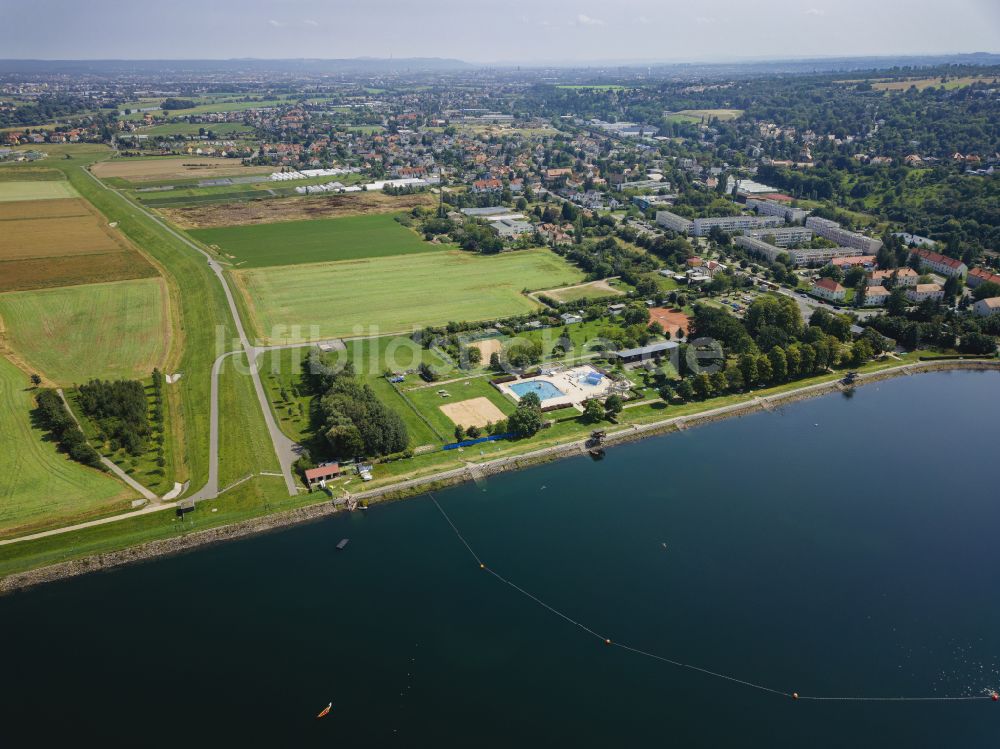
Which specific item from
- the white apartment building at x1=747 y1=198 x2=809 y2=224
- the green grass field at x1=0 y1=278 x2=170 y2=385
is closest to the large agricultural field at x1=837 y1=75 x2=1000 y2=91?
the white apartment building at x1=747 y1=198 x2=809 y2=224

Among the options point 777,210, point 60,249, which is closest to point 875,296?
point 777,210

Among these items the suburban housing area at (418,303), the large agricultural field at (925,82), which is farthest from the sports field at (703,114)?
the suburban housing area at (418,303)

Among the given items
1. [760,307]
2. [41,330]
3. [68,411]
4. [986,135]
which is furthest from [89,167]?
[986,135]

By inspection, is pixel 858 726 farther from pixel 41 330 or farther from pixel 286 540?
pixel 41 330

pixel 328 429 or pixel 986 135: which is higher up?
pixel 986 135

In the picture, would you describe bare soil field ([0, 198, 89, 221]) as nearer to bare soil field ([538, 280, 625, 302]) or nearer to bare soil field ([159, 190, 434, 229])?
bare soil field ([159, 190, 434, 229])
